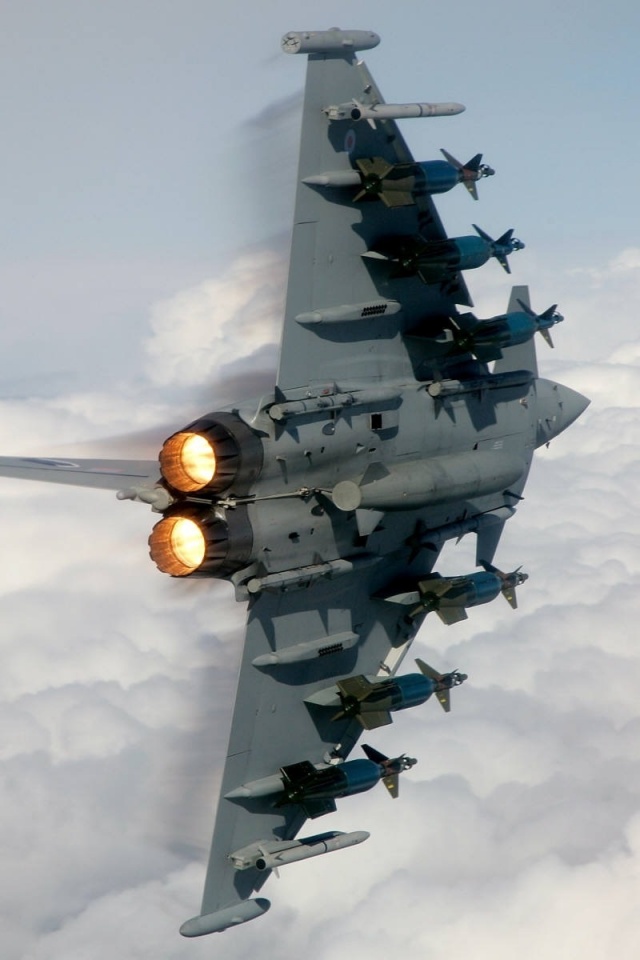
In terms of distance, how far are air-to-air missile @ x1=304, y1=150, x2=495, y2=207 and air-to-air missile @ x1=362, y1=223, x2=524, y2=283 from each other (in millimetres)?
898

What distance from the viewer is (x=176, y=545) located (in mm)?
17703

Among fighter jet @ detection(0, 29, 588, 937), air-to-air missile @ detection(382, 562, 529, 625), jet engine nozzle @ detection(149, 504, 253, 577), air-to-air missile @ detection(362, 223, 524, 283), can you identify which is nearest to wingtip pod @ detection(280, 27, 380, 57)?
fighter jet @ detection(0, 29, 588, 937)

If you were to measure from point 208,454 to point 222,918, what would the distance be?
882 centimetres

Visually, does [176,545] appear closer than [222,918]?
A: Yes

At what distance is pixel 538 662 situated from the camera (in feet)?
341

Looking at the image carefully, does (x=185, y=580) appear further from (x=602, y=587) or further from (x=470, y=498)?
(x=602, y=587)

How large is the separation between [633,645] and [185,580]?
302 feet

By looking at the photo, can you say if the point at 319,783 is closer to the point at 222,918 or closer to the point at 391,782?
the point at 391,782

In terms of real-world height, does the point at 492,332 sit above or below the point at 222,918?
above

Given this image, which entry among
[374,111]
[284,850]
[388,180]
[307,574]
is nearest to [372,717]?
[284,850]

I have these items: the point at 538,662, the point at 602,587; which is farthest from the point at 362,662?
the point at 602,587

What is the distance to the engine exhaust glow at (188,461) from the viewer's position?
17172 millimetres

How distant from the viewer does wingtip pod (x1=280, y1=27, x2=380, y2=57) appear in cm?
1692

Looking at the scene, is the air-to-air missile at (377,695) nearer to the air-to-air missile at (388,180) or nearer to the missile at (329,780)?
the missile at (329,780)
